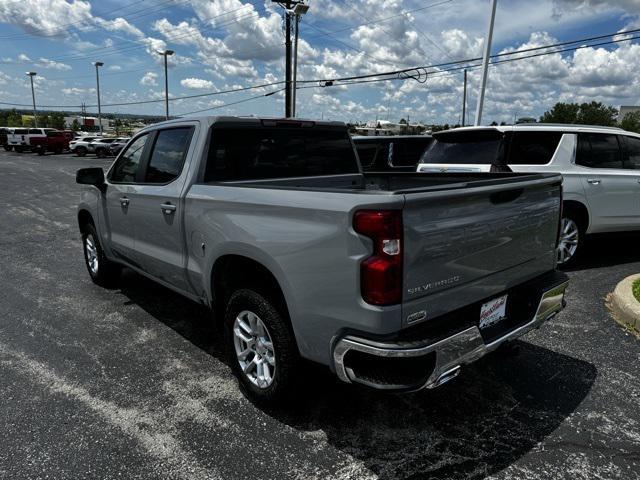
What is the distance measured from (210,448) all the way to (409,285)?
1511mm

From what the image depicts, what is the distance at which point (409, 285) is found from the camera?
237 centimetres

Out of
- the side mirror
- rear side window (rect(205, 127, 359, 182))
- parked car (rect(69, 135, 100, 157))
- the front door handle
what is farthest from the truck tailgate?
parked car (rect(69, 135, 100, 157))

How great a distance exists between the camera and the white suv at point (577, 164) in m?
6.44

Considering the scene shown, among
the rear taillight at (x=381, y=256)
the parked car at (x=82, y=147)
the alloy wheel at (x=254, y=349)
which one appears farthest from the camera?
the parked car at (x=82, y=147)

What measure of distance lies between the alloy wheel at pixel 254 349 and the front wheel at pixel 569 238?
190 inches

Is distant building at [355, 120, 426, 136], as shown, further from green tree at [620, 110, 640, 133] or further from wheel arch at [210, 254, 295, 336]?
wheel arch at [210, 254, 295, 336]

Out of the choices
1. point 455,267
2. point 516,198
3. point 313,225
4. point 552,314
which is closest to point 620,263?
point 552,314

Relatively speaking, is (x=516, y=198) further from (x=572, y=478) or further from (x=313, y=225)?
(x=572, y=478)

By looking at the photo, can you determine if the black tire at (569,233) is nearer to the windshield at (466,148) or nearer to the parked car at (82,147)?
the windshield at (466,148)

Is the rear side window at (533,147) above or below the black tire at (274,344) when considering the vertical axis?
above

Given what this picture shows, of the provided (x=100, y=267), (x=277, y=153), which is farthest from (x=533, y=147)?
(x=100, y=267)

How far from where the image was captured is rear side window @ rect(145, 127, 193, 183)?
12.7 ft

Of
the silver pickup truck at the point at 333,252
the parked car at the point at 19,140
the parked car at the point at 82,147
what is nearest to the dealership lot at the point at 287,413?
the silver pickup truck at the point at 333,252

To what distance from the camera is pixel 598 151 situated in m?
6.61
